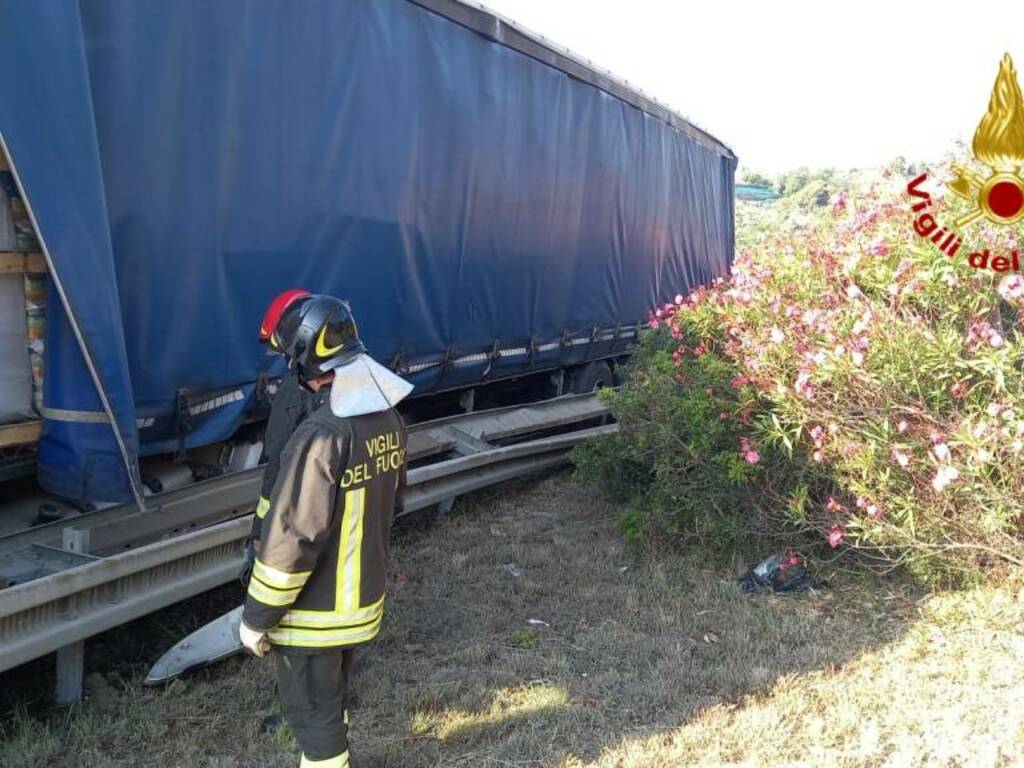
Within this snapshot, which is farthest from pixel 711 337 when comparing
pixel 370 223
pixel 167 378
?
pixel 167 378

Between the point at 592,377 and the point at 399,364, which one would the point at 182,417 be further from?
the point at 592,377

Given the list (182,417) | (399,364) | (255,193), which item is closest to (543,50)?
(399,364)

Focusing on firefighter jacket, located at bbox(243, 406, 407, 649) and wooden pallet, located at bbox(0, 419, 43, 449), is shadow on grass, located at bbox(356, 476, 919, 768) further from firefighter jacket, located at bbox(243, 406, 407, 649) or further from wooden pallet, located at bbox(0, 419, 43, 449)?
wooden pallet, located at bbox(0, 419, 43, 449)

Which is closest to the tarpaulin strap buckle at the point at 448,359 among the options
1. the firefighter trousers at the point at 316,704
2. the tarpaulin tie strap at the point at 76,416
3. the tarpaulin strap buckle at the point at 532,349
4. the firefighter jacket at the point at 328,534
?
the tarpaulin strap buckle at the point at 532,349

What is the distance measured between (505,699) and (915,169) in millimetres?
3813

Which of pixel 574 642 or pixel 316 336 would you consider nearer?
pixel 316 336

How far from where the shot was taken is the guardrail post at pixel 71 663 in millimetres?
3283

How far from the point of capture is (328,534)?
8.56 feet

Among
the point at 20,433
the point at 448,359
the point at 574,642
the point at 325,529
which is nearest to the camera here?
the point at 325,529

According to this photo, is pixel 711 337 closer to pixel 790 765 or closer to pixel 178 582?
pixel 790 765

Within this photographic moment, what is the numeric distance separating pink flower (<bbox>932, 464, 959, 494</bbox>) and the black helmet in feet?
8.62

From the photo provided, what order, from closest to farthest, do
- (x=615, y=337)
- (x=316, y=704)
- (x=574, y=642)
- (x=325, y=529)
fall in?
(x=325, y=529)
(x=316, y=704)
(x=574, y=642)
(x=615, y=337)

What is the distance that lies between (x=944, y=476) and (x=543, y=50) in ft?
13.8

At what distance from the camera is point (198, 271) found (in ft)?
12.6
